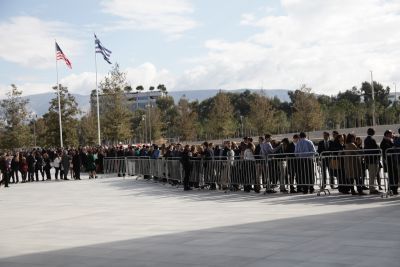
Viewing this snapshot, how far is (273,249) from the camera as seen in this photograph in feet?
28.0

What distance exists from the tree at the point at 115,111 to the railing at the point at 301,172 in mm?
31017

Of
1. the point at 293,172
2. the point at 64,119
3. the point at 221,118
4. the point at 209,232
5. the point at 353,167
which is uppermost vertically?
the point at 221,118

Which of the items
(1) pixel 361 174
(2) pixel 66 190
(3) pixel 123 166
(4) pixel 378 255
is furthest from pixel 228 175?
(3) pixel 123 166

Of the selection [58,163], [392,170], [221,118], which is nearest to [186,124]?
[221,118]

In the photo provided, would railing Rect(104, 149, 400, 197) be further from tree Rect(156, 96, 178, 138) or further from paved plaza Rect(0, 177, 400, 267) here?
tree Rect(156, 96, 178, 138)

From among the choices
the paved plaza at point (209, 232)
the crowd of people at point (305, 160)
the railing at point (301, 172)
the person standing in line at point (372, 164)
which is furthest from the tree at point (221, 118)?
the person standing in line at point (372, 164)

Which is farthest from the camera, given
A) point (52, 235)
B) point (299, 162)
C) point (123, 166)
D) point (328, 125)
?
point (328, 125)

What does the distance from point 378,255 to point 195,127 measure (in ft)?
240

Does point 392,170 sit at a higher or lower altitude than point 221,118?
lower

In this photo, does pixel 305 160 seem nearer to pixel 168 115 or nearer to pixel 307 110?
pixel 307 110

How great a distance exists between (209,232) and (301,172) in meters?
5.93

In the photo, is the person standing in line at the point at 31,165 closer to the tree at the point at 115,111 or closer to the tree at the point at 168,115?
the tree at the point at 115,111

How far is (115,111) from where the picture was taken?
52.3 m

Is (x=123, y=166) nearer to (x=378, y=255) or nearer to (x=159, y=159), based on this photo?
(x=159, y=159)
